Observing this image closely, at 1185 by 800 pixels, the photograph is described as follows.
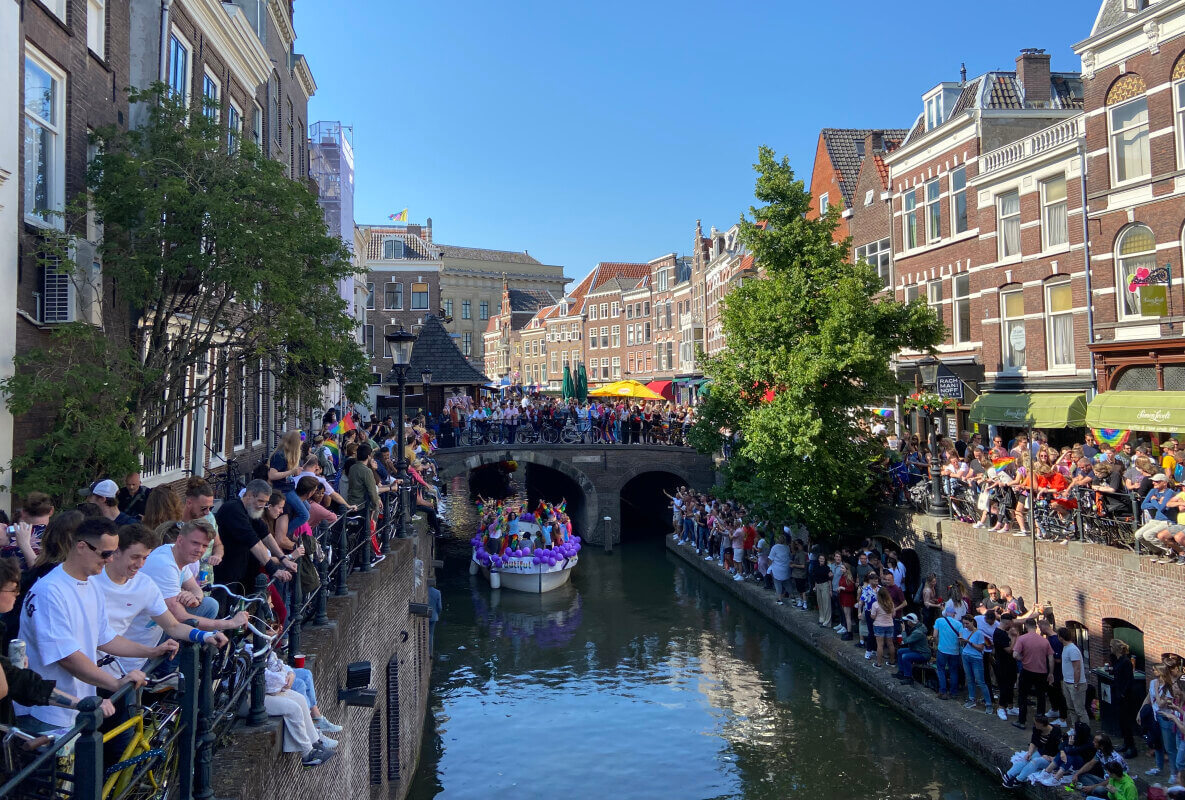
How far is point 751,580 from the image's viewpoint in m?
24.8

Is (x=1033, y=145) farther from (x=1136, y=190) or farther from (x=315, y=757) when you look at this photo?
(x=315, y=757)

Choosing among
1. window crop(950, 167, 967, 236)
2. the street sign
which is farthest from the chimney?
the street sign

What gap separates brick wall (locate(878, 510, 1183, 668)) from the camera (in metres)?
12.9

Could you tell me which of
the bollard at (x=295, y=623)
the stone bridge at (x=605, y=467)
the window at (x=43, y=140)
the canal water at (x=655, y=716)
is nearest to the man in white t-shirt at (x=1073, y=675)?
the canal water at (x=655, y=716)

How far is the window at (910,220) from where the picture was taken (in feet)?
91.4

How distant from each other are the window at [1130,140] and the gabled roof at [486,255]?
7828 centimetres

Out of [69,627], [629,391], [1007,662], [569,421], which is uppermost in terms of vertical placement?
[629,391]

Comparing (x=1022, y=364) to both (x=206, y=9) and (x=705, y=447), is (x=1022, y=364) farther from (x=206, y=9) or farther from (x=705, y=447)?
(x=206, y=9)

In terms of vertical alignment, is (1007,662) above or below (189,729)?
below

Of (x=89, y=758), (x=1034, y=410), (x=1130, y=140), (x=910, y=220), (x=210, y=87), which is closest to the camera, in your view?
(x=89, y=758)

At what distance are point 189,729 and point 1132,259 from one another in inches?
811

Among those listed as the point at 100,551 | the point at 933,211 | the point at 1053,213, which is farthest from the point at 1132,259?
the point at 100,551

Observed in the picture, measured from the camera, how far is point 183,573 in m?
5.36

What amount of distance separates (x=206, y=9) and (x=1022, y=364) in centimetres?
2024
